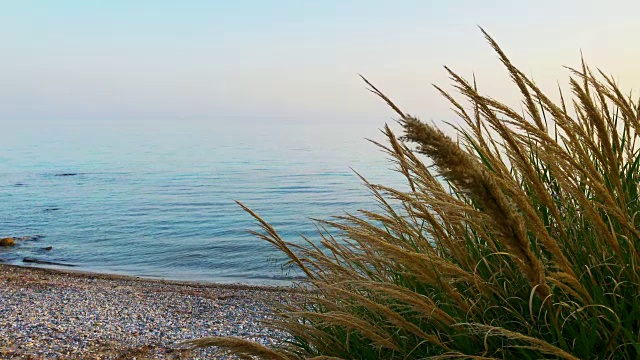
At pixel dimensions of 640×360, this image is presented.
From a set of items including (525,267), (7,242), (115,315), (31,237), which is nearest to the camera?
(525,267)

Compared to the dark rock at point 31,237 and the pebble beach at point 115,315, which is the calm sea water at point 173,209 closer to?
the dark rock at point 31,237

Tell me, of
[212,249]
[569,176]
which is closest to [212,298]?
[212,249]

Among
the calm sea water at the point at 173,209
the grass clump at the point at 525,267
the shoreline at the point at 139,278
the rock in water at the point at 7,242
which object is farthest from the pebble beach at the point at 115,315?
the rock in water at the point at 7,242

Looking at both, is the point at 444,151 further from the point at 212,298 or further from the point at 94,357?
the point at 212,298

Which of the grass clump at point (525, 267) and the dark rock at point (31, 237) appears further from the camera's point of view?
the dark rock at point (31, 237)

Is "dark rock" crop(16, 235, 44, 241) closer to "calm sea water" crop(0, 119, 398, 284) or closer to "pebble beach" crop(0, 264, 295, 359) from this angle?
"calm sea water" crop(0, 119, 398, 284)

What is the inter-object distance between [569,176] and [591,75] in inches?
20.5

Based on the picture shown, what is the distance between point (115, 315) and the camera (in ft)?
34.3

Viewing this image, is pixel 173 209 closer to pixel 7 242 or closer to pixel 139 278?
pixel 7 242

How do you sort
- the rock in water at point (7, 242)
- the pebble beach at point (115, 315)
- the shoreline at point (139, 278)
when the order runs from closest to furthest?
the pebble beach at point (115, 315), the shoreline at point (139, 278), the rock in water at point (7, 242)

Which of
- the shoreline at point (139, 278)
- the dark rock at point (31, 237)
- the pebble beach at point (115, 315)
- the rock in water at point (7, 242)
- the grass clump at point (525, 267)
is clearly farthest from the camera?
the dark rock at point (31, 237)

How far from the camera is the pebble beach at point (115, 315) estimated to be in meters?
8.05

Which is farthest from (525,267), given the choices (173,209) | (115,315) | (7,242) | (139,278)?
(173,209)

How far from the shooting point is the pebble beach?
8.05m
